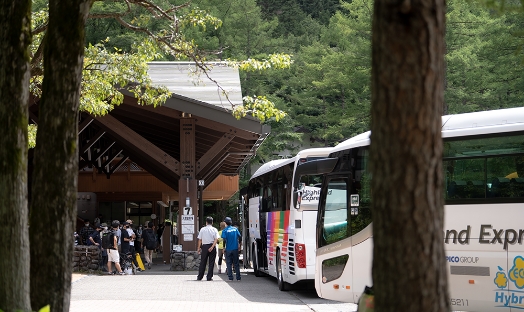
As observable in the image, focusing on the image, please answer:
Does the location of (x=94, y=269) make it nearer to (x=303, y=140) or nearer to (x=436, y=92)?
(x=436, y=92)

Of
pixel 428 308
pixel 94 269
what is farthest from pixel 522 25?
pixel 428 308

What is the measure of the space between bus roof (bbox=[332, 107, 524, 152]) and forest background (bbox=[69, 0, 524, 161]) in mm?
25480

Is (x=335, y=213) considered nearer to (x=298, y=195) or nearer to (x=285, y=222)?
(x=298, y=195)

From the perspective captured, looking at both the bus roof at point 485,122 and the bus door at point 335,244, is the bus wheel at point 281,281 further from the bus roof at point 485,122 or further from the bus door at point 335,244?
the bus roof at point 485,122

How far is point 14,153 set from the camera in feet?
20.9

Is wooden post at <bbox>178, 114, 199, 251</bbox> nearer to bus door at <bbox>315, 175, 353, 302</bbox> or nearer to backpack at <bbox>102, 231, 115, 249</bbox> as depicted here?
backpack at <bbox>102, 231, 115, 249</bbox>

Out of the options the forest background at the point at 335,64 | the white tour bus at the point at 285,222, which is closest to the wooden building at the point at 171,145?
the white tour bus at the point at 285,222

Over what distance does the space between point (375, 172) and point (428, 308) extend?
651 millimetres

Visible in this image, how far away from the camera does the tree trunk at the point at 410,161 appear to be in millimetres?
3510

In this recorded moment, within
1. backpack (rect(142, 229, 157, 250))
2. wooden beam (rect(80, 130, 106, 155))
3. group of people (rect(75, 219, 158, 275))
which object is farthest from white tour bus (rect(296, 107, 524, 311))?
wooden beam (rect(80, 130, 106, 155))

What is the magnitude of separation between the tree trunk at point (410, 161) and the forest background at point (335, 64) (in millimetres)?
33701

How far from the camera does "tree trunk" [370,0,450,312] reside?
11.5 ft

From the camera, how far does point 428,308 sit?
3.49 m

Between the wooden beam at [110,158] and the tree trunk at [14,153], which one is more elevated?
the wooden beam at [110,158]
